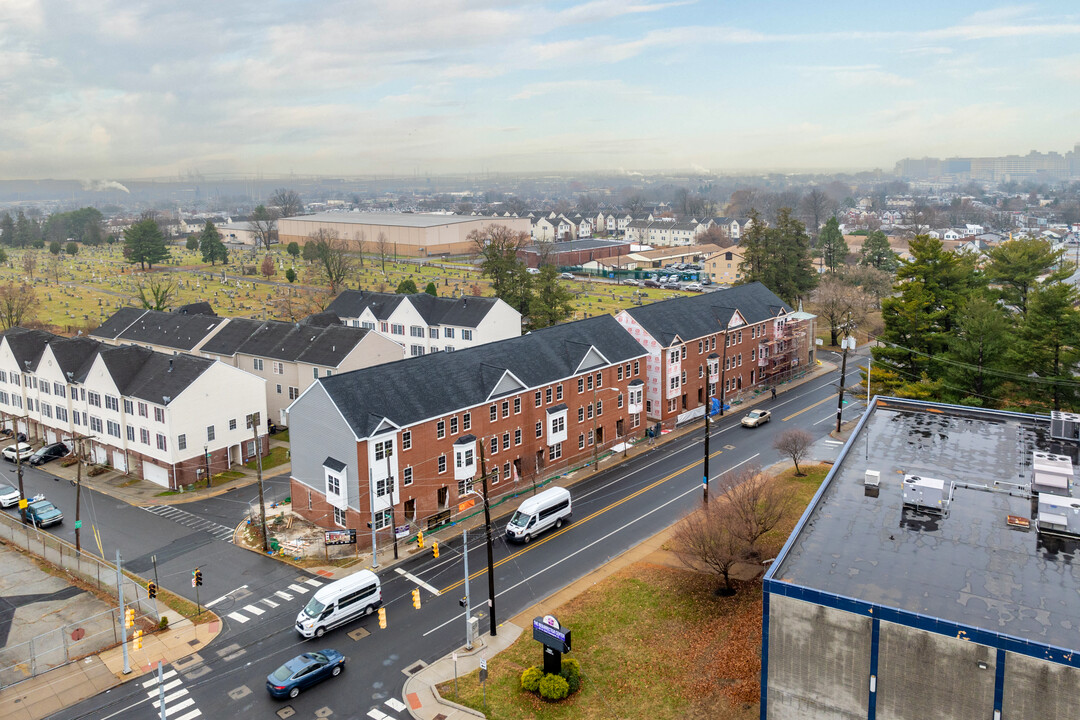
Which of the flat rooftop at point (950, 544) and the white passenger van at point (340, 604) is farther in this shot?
the white passenger van at point (340, 604)

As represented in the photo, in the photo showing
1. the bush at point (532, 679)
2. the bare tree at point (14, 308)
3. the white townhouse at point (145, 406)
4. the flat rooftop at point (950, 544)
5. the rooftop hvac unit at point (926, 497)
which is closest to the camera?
the flat rooftop at point (950, 544)

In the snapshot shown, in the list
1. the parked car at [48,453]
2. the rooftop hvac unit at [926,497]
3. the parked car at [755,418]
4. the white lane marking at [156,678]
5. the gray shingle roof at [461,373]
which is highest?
the gray shingle roof at [461,373]

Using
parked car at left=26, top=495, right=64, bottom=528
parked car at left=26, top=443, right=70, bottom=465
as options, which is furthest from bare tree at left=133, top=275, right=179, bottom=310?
parked car at left=26, top=495, right=64, bottom=528

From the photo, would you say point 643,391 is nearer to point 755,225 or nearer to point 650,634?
point 650,634

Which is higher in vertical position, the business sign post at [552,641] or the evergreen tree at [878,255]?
the evergreen tree at [878,255]

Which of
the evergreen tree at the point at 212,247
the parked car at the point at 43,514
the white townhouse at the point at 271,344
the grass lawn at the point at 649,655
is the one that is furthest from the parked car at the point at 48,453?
the evergreen tree at the point at 212,247

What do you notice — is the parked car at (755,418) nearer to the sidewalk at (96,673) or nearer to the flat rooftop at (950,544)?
the flat rooftop at (950,544)

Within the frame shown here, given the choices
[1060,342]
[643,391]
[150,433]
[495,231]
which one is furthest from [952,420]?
[495,231]
